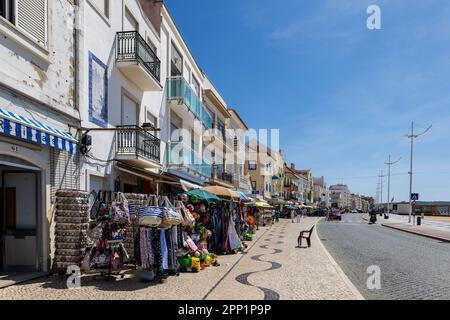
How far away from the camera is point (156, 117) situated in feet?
57.9

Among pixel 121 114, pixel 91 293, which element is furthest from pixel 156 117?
pixel 91 293

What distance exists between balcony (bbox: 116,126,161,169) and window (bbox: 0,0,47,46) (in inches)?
168

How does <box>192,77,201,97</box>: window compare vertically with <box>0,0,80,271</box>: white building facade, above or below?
above

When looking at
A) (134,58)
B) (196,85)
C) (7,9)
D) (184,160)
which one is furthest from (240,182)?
(7,9)

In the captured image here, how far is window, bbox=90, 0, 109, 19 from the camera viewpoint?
11.9 m

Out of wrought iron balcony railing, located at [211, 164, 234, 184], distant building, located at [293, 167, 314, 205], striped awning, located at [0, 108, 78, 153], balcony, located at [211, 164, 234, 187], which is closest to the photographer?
striped awning, located at [0, 108, 78, 153]

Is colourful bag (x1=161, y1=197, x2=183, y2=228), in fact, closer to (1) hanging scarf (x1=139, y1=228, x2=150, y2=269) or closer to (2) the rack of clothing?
(1) hanging scarf (x1=139, y1=228, x2=150, y2=269)

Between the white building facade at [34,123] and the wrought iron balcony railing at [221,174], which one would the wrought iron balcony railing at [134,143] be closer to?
the white building facade at [34,123]

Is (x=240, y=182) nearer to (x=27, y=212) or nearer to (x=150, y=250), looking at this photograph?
(x=27, y=212)

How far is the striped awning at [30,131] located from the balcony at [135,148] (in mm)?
3829

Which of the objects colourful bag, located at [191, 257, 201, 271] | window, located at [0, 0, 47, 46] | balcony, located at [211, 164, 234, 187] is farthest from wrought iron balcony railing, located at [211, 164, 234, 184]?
window, located at [0, 0, 47, 46]

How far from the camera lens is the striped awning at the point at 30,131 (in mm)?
6797
